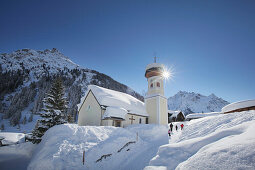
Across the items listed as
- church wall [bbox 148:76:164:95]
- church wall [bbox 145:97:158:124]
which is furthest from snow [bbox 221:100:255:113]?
church wall [bbox 148:76:164:95]

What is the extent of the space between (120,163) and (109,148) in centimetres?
154

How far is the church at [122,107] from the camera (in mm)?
19406

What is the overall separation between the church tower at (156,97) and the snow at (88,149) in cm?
1245

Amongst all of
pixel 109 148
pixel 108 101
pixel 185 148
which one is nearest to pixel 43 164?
pixel 109 148

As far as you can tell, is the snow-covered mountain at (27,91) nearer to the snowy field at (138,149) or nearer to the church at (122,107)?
the church at (122,107)

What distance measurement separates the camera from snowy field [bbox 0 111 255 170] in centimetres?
328

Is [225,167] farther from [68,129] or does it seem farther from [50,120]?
[50,120]

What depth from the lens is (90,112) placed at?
21.4m

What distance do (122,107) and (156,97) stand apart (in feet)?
28.8

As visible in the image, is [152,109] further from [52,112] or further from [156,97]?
[52,112]

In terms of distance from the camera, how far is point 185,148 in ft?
17.3

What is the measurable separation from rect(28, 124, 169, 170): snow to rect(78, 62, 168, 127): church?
532cm

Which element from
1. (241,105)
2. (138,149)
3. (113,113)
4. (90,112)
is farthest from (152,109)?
(241,105)

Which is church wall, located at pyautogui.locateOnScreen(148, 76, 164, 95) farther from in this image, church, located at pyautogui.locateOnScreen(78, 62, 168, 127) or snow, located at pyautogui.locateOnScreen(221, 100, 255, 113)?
snow, located at pyautogui.locateOnScreen(221, 100, 255, 113)
